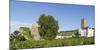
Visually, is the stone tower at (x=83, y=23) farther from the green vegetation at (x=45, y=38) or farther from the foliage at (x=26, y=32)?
the foliage at (x=26, y=32)

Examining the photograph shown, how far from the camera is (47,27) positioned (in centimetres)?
228

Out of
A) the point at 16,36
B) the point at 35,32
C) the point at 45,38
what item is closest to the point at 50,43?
the point at 45,38

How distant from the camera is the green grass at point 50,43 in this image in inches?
83.0

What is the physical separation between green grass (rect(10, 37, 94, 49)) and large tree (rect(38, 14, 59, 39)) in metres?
0.07

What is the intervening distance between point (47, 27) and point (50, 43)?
0.60 feet

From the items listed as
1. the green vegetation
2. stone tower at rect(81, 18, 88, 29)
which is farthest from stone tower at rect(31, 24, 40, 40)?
stone tower at rect(81, 18, 88, 29)

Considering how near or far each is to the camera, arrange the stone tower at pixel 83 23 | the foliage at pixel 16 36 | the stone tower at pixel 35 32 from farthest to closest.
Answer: the stone tower at pixel 83 23 < the stone tower at pixel 35 32 < the foliage at pixel 16 36

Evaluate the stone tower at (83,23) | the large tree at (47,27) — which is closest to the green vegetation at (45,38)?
the large tree at (47,27)

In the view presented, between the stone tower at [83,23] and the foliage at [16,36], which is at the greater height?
the stone tower at [83,23]

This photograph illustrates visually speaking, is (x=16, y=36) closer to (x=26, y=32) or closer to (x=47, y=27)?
(x=26, y=32)

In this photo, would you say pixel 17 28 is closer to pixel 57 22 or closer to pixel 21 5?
pixel 21 5

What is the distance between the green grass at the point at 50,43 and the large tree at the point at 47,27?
0.07 m

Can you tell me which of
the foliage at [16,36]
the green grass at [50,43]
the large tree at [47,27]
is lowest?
the green grass at [50,43]

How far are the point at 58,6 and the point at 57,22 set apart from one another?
0.18 m
